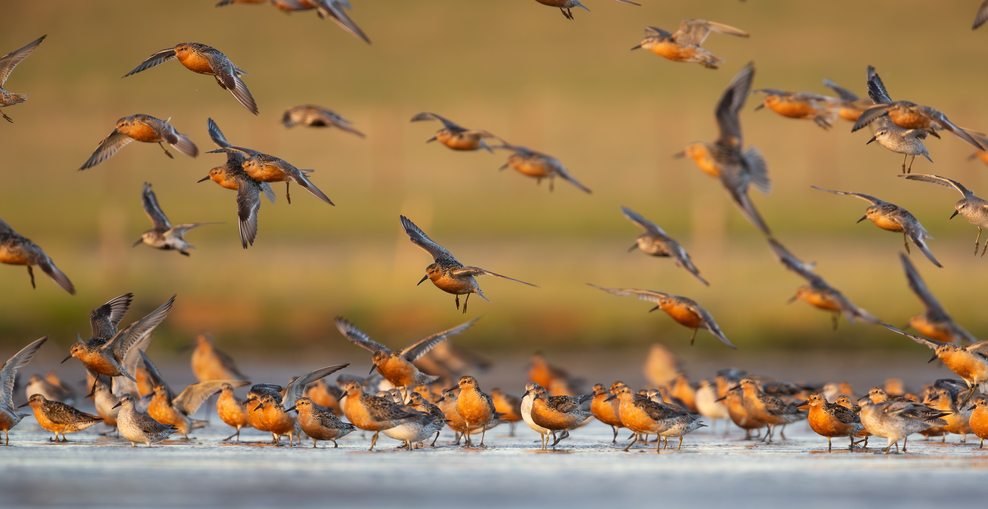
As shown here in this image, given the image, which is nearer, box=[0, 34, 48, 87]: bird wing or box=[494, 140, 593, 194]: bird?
box=[0, 34, 48, 87]: bird wing

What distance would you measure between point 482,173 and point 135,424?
1527 inches

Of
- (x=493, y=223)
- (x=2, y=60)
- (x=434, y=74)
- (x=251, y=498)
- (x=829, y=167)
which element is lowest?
(x=251, y=498)

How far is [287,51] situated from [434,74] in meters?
7.35

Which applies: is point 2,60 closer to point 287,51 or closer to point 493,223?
point 493,223

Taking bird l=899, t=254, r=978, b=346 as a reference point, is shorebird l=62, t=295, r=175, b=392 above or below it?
below

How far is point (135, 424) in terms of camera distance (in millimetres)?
13156

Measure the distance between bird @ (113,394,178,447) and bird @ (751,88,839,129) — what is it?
24.4ft

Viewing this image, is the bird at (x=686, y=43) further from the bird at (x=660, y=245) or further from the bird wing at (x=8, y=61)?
the bird wing at (x=8, y=61)

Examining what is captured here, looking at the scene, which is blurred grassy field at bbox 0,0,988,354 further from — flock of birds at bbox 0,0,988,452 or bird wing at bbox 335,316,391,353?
→ flock of birds at bbox 0,0,988,452

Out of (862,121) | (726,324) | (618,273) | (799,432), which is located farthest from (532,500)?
(618,273)

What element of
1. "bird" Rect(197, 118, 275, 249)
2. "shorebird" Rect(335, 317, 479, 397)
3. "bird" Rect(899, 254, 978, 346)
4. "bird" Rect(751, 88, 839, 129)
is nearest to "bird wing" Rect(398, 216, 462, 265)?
"shorebird" Rect(335, 317, 479, 397)

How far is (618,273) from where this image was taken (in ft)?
99.2

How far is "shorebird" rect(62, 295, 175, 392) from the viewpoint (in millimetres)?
13021

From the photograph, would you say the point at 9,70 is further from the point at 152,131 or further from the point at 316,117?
the point at 316,117
